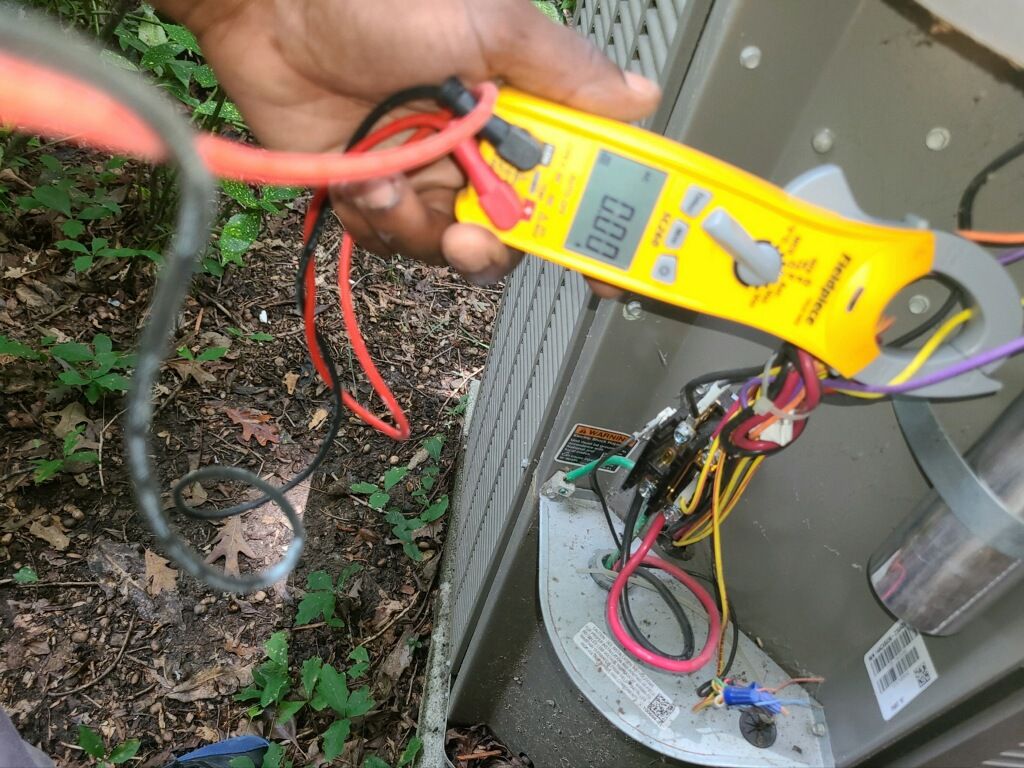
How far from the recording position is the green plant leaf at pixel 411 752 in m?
1.56

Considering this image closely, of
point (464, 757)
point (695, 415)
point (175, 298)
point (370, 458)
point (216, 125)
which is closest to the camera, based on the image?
point (175, 298)

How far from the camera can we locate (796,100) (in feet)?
2.31

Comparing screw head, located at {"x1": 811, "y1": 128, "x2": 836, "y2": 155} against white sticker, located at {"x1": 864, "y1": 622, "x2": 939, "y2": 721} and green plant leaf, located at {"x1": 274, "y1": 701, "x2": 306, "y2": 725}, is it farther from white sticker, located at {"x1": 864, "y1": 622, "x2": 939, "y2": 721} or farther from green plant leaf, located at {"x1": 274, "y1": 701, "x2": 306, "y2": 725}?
green plant leaf, located at {"x1": 274, "y1": 701, "x2": 306, "y2": 725}

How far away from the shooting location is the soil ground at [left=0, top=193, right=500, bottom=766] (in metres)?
1.60

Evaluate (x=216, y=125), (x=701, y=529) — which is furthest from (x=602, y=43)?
(x=216, y=125)

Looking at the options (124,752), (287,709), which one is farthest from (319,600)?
(124,752)

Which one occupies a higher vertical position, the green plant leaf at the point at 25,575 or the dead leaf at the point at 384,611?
the green plant leaf at the point at 25,575

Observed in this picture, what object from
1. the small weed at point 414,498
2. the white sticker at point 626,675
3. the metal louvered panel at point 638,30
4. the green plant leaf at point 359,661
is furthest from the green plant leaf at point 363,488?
the metal louvered panel at point 638,30

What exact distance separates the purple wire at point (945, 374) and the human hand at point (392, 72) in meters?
0.24

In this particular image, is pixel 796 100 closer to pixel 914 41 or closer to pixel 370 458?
pixel 914 41

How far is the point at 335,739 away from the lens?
147cm

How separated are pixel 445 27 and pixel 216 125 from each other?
147cm

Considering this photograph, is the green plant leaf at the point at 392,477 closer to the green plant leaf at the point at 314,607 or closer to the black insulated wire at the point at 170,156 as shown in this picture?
the green plant leaf at the point at 314,607

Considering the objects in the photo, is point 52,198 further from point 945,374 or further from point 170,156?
point 945,374
